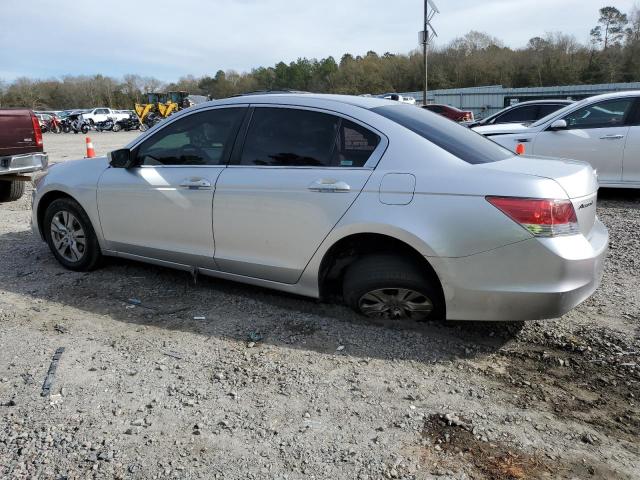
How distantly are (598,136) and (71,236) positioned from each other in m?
7.19

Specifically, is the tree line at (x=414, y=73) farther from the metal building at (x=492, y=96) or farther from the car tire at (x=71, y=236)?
the car tire at (x=71, y=236)

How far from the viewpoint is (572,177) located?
10.4 feet

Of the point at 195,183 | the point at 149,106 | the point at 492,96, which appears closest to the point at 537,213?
the point at 195,183

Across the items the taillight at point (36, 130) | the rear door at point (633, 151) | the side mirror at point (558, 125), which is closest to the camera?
the rear door at point (633, 151)

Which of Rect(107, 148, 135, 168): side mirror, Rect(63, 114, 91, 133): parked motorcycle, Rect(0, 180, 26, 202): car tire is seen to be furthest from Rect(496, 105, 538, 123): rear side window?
Rect(63, 114, 91, 133): parked motorcycle

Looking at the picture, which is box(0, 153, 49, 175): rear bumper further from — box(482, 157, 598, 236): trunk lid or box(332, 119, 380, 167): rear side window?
box(482, 157, 598, 236): trunk lid

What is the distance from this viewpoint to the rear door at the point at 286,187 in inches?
135

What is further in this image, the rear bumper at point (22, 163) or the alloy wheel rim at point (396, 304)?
the rear bumper at point (22, 163)

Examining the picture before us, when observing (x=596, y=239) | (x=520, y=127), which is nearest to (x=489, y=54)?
(x=520, y=127)

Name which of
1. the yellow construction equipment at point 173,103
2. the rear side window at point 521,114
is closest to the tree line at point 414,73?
the yellow construction equipment at point 173,103

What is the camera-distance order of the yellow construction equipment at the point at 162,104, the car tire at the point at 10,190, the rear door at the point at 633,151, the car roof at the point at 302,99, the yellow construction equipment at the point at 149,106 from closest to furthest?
the car roof at the point at 302,99 → the rear door at the point at 633,151 → the car tire at the point at 10,190 → the yellow construction equipment at the point at 162,104 → the yellow construction equipment at the point at 149,106

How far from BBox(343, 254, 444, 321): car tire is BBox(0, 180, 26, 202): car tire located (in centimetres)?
733

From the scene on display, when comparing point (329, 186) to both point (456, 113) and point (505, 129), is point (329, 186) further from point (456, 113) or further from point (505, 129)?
point (456, 113)

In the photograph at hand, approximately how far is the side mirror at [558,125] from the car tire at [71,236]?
671 centimetres
